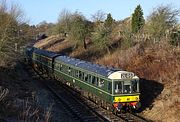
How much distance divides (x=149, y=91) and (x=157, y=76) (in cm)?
153

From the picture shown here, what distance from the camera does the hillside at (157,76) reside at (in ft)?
76.3

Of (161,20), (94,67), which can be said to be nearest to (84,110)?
(94,67)

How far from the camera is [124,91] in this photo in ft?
77.9

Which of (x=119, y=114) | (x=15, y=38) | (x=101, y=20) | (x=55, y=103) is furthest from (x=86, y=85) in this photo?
(x=101, y=20)

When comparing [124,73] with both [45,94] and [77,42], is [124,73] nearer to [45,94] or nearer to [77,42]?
[45,94]

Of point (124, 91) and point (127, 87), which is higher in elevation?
point (127, 87)

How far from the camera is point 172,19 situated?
146 feet

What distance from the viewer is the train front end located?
926 inches

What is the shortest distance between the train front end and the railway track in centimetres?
61

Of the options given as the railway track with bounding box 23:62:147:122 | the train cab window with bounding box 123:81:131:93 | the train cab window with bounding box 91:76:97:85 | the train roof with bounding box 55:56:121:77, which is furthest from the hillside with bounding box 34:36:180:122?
the train cab window with bounding box 91:76:97:85

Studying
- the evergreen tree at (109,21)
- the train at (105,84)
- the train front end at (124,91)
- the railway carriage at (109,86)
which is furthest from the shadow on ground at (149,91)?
the evergreen tree at (109,21)

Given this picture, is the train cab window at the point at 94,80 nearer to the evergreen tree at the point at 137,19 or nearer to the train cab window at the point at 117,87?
the train cab window at the point at 117,87

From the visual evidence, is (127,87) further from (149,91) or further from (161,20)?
(161,20)

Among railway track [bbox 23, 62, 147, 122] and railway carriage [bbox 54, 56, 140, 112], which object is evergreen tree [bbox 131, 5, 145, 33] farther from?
railway carriage [bbox 54, 56, 140, 112]
